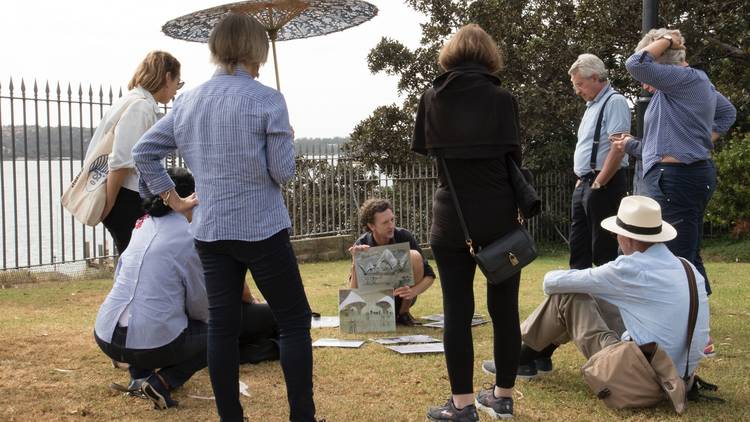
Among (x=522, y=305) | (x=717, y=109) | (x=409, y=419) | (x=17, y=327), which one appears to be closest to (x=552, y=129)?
(x=522, y=305)

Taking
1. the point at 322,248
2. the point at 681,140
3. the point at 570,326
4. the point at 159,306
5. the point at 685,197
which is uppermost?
the point at 681,140

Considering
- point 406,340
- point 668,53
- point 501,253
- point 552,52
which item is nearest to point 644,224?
point 501,253

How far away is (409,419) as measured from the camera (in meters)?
4.21

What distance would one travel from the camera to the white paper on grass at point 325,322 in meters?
6.79

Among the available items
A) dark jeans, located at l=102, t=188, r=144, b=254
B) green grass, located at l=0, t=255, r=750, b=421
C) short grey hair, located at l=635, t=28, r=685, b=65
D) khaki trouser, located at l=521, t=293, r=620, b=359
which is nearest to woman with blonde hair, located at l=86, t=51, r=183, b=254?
dark jeans, located at l=102, t=188, r=144, b=254

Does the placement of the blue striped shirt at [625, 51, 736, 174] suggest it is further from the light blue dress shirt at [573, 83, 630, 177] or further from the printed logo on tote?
the printed logo on tote

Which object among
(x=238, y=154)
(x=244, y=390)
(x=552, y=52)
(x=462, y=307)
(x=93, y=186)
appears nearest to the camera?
(x=238, y=154)

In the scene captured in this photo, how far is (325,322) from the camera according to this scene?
6.93 meters

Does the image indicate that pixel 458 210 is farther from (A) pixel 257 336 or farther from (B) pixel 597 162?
(B) pixel 597 162

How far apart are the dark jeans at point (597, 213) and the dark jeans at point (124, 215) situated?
3260 mm

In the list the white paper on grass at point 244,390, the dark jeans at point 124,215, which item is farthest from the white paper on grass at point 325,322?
the dark jeans at point 124,215

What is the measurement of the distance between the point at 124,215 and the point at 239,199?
187cm

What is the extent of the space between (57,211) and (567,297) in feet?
28.1

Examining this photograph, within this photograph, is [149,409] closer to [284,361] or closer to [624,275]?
[284,361]
